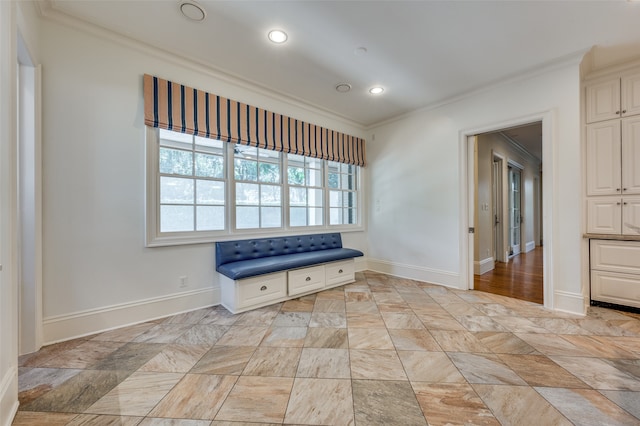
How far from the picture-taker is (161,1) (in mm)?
2023

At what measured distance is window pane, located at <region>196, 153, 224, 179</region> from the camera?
9.64 ft

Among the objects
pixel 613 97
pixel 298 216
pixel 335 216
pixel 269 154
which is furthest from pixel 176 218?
pixel 613 97

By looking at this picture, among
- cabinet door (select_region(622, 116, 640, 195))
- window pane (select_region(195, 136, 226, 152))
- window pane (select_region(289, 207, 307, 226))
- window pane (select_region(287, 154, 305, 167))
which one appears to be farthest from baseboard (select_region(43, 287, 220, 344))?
cabinet door (select_region(622, 116, 640, 195))

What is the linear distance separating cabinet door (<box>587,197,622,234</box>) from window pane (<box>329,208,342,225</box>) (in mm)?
3231

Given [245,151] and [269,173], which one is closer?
[245,151]

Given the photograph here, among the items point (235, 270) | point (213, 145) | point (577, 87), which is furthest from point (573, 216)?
point (213, 145)

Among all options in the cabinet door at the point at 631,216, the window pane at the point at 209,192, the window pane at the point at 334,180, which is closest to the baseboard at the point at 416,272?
the window pane at the point at 334,180

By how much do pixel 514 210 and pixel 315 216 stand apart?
5.50 metres

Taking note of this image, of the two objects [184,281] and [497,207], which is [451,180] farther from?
[184,281]

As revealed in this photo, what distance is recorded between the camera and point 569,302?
2686 mm

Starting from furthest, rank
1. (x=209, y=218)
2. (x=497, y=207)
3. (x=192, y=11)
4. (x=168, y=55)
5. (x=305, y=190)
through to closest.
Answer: (x=497, y=207), (x=305, y=190), (x=209, y=218), (x=168, y=55), (x=192, y=11)

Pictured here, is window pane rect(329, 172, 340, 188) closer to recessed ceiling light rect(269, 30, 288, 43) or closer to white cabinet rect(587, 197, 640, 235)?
recessed ceiling light rect(269, 30, 288, 43)

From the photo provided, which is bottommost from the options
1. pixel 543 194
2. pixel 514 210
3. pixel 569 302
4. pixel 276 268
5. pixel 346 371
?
pixel 346 371

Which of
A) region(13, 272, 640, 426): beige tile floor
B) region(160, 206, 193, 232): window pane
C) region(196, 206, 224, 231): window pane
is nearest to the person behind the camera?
region(13, 272, 640, 426): beige tile floor
